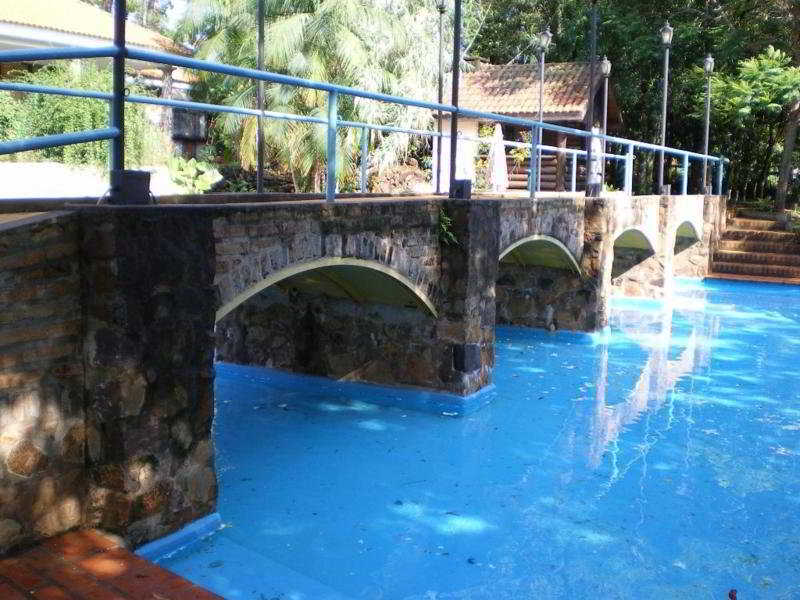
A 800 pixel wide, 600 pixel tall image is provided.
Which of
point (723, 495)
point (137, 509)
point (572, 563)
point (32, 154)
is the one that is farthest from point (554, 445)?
point (32, 154)

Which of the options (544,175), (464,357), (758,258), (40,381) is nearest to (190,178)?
(464,357)

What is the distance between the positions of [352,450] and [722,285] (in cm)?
1313

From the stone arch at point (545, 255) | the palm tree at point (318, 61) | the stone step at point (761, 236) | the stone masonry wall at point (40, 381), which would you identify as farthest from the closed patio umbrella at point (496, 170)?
the stone masonry wall at point (40, 381)

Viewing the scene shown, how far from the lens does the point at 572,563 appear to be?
17.3 ft

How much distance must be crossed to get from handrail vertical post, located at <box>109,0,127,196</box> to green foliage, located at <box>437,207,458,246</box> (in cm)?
398

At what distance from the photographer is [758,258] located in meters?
19.0

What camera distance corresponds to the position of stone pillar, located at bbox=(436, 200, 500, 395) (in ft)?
26.3

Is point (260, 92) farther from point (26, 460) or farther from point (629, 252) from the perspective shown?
point (629, 252)

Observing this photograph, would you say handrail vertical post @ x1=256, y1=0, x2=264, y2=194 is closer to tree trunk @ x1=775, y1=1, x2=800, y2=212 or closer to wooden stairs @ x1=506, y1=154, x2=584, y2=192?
wooden stairs @ x1=506, y1=154, x2=584, y2=192

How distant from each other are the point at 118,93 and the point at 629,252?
12238 millimetres

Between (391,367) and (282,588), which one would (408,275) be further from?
(282,588)

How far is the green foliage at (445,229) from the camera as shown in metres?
7.98

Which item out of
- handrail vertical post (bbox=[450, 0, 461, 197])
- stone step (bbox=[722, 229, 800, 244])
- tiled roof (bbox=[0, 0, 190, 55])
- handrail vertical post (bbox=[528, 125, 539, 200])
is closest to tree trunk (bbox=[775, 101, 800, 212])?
stone step (bbox=[722, 229, 800, 244])

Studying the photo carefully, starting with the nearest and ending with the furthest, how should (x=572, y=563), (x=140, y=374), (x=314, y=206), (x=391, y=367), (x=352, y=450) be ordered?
(x=140, y=374) → (x=572, y=563) → (x=314, y=206) → (x=352, y=450) → (x=391, y=367)
